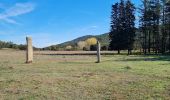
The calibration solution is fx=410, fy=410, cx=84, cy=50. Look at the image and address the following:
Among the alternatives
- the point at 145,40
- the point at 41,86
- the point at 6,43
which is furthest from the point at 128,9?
the point at 41,86

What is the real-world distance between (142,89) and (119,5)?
58.8 meters

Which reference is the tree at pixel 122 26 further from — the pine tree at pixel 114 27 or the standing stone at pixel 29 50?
the standing stone at pixel 29 50

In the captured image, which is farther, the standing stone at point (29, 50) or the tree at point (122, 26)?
the tree at point (122, 26)

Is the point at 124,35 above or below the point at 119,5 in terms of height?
below

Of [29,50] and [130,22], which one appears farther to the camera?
[130,22]

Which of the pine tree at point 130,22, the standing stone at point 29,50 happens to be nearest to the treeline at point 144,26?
the pine tree at point 130,22

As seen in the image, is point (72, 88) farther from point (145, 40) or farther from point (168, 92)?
point (145, 40)

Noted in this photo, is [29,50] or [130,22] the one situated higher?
[130,22]

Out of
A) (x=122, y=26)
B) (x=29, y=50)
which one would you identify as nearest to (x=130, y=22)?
(x=122, y=26)

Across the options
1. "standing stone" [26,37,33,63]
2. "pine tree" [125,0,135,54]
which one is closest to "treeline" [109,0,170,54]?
"pine tree" [125,0,135,54]

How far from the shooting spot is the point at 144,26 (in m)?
68.2

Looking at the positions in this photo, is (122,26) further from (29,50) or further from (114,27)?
Result: (29,50)

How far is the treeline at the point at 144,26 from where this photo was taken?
6656 centimetres

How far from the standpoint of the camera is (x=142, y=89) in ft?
37.2
